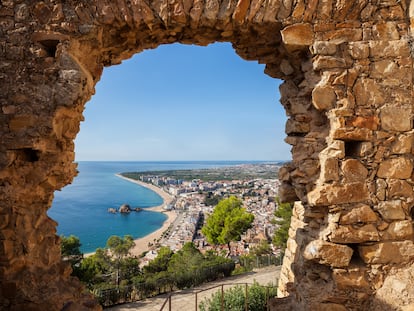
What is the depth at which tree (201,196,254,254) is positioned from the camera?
17828 mm

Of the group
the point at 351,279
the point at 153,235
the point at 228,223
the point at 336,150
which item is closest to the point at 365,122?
Result: the point at 336,150

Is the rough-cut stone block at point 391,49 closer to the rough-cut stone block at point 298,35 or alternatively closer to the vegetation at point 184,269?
the rough-cut stone block at point 298,35

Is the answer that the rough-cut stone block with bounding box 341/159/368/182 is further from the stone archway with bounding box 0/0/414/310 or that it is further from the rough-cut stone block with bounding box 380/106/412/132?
the rough-cut stone block with bounding box 380/106/412/132

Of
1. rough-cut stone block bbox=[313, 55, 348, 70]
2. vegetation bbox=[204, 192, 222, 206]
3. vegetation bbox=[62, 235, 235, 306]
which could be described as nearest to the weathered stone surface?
rough-cut stone block bbox=[313, 55, 348, 70]

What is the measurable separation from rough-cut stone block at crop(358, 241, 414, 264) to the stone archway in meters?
0.01

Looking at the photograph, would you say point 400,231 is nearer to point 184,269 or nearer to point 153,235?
point 184,269

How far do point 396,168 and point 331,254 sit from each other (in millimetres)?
1019

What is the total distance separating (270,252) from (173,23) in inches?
678

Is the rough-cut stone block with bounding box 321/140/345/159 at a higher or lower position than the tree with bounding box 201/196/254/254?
higher

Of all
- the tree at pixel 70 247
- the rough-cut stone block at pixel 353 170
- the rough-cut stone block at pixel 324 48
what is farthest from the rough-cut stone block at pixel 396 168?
the tree at pixel 70 247

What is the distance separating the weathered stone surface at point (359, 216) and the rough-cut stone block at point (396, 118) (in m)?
0.81

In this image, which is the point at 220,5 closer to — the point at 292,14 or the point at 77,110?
the point at 292,14

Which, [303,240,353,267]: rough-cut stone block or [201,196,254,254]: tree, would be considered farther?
[201,196,254,254]: tree

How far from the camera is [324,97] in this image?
106 inches
